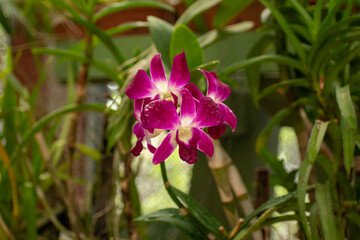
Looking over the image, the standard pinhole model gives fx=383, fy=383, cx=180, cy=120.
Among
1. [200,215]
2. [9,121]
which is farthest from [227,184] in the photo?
[9,121]

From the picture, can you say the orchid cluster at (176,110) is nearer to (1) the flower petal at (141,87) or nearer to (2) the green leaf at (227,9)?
(1) the flower petal at (141,87)

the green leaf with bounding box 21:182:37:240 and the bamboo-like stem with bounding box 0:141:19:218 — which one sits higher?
the bamboo-like stem with bounding box 0:141:19:218

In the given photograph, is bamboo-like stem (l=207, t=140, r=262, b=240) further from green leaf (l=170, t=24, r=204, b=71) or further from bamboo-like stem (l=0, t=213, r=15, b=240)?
bamboo-like stem (l=0, t=213, r=15, b=240)

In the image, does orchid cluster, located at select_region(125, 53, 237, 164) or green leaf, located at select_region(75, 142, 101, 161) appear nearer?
orchid cluster, located at select_region(125, 53, 237, 164)

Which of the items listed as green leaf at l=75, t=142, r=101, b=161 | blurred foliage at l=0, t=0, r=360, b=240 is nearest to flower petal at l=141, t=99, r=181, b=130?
blurred foliage at l=0, t=0, r=360, b=240

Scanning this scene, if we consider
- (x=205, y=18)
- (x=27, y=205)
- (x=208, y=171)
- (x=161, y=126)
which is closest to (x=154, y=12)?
(x=205, y=18)

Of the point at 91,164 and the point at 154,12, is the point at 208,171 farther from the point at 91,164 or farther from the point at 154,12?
the point at 91,164

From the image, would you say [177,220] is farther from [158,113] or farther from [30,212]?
[30,212]
